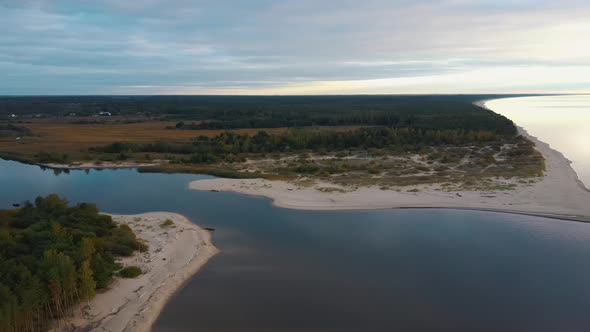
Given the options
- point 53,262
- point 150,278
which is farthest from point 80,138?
point 53,262

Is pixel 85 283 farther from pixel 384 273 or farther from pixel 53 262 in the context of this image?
pixel 384 273

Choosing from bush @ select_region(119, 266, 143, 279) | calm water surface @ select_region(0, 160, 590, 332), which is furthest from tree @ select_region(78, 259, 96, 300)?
calm water surface @ select_region(0, 160, 590, 332)

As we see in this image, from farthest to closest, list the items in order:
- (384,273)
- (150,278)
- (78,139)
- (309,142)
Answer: (78,139), (309,142), (384,273), (150,278)

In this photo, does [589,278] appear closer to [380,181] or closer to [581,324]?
[581,324]

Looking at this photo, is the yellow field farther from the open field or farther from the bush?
the bush

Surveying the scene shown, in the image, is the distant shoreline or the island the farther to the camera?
the distant shoreline

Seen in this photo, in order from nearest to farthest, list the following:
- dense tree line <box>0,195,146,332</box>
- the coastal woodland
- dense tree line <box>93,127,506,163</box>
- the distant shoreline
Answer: dense tree line <box>0,195,146,332</box>, the distant shoreline, the coastal woodland, dense tree line <box>93,127,506,163</box>

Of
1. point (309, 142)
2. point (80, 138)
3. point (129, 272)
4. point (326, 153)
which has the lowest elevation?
point (129, 272)
